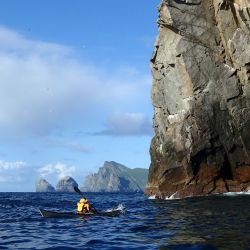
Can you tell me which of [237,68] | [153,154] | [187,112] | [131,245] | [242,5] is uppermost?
[242,5]

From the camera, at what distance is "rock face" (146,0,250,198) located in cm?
5697

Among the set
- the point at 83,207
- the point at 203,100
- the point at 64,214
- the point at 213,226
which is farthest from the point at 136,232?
the point at 203,100

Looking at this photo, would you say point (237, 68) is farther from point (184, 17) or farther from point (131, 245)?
point (131, 245)

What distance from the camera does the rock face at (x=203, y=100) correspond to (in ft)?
187

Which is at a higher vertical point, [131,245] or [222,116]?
[222,116]

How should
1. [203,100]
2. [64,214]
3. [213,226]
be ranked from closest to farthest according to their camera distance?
[213,226] → [64,214] → [203,100]

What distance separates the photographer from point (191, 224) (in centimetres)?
2952

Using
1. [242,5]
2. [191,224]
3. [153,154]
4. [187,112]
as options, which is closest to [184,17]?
[242,5]

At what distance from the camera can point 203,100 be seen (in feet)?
194

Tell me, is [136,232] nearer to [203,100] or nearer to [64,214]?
[64,214]

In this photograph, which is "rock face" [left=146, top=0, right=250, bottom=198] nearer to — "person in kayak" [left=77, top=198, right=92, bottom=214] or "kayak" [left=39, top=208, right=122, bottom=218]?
"kayak" [left=39, top=208, right=122, bottom=218]

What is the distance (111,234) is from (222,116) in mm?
35162

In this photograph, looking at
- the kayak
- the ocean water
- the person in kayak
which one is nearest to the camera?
the ocean water

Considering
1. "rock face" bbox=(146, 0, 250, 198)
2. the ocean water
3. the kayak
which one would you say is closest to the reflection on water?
the ocean water
